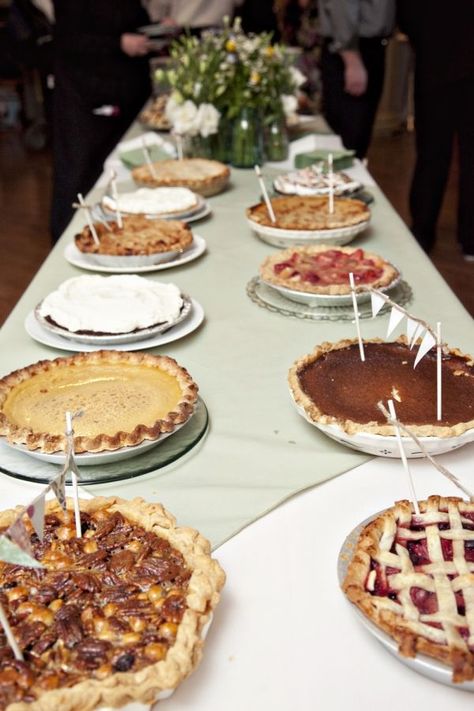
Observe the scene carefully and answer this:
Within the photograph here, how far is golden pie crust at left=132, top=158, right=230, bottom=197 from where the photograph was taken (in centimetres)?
242

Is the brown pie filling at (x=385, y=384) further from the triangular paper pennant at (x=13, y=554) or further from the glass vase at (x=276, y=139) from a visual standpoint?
the glass vase at (x=276, y=139)

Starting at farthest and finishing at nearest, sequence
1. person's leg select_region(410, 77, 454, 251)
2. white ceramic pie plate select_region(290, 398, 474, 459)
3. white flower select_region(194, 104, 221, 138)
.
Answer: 1. person's leg select_region(410, 77, 454, 251)
2. white flower select_region(194, 104, 221, 138)
3. white ceramic pie plate select_region(290, 398, 474, 459)

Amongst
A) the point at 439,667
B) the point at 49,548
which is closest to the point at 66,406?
the point at 49,548

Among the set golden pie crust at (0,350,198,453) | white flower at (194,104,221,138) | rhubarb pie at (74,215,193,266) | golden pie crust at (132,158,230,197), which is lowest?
golden pie crust at (132,158,230,197)

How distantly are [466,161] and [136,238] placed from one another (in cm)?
279

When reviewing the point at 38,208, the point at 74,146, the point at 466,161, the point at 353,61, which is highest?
the point at 353,61

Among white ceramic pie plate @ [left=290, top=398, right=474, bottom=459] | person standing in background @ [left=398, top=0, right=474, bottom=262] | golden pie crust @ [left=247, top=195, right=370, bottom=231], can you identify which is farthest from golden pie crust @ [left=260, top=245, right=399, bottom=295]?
person standing in background @ [left=398, top=0, right=474, bottom=262]

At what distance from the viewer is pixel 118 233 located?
1931 millimetres

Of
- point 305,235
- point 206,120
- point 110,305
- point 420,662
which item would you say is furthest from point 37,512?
point 206,120

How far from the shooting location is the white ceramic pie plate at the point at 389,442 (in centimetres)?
104

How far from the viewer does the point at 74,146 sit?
3.78 m

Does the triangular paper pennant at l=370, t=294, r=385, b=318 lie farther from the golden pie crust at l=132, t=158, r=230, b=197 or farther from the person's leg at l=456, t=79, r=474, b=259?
the person's leg at l=456, t=79, r=474, b=259

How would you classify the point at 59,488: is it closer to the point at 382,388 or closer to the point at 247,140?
the point at 382,388

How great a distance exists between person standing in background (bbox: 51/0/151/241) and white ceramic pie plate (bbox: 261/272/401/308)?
7.75 ft
